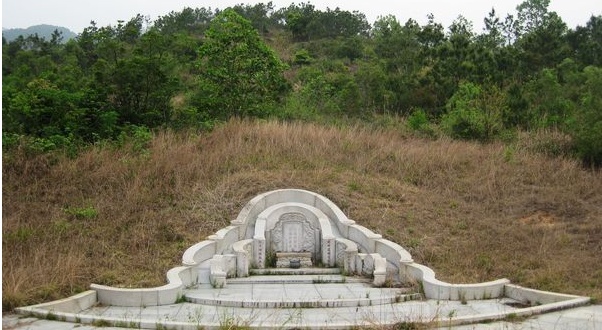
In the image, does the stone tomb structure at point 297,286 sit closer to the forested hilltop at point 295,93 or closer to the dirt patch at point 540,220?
the dirt patch at point 540,220

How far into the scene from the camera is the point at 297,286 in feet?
24.8

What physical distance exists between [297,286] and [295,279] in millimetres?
312

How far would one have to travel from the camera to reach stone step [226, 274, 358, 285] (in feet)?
25.7

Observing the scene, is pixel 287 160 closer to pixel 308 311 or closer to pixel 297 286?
pixel 297 286

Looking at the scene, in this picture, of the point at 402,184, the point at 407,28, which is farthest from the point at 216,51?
the point at 407,28

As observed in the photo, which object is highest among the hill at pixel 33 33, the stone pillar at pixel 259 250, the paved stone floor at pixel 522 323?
the hill at pixel 33 33

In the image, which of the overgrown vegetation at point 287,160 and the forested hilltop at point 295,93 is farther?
the forested hilltop at point 295,93

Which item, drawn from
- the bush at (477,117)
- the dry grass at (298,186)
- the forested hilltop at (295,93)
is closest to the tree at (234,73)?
the forested hilltop at (295,93)

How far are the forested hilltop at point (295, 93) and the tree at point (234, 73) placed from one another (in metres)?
0.03

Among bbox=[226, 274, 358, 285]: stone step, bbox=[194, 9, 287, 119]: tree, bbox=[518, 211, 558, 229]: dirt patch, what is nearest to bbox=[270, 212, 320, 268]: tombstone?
bbox=[226, 274, 358, 285]: stone step

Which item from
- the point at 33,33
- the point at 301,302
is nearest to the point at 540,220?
the point at 301,302

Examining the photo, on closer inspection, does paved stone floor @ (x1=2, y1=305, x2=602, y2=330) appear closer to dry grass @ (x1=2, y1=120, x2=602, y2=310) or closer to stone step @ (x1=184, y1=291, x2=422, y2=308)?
dry grass @ (x1=2, y1=120, x2=602, y2=310)

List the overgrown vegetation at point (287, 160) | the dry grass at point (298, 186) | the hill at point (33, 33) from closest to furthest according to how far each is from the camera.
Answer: the dry grass at point (298, 186)
the overgrown vegetation at point (287, 160)
the hill at point (33, 33)

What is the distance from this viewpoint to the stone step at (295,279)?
7.84 meters
